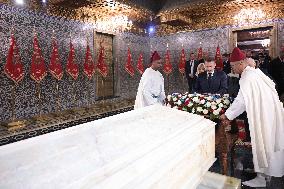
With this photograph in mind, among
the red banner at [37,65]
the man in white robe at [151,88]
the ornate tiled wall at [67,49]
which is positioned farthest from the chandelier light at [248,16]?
the red banner at [37,65]

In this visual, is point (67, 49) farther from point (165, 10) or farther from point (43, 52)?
point (165, 10)

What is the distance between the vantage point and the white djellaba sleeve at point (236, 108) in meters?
3.30

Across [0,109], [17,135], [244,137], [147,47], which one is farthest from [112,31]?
[244,137]

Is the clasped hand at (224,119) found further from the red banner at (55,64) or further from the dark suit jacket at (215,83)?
the red banner at (55,64)

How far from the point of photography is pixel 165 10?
11242 mm

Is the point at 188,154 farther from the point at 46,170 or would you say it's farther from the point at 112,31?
the point at 112,31

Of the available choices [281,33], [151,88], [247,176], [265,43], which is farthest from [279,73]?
[265,43]

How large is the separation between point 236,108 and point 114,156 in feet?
7.98

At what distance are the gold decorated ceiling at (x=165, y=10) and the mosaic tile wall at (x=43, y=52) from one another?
1.32ft

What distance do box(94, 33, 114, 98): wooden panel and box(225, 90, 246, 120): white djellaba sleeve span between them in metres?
6.90

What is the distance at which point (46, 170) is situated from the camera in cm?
125

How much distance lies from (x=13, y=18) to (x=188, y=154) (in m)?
6.71

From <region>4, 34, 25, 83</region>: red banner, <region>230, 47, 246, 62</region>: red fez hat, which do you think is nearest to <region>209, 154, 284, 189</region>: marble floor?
<region>230, 47, 246, 62</region>: red fez hat

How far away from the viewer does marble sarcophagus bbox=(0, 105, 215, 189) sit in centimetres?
118
